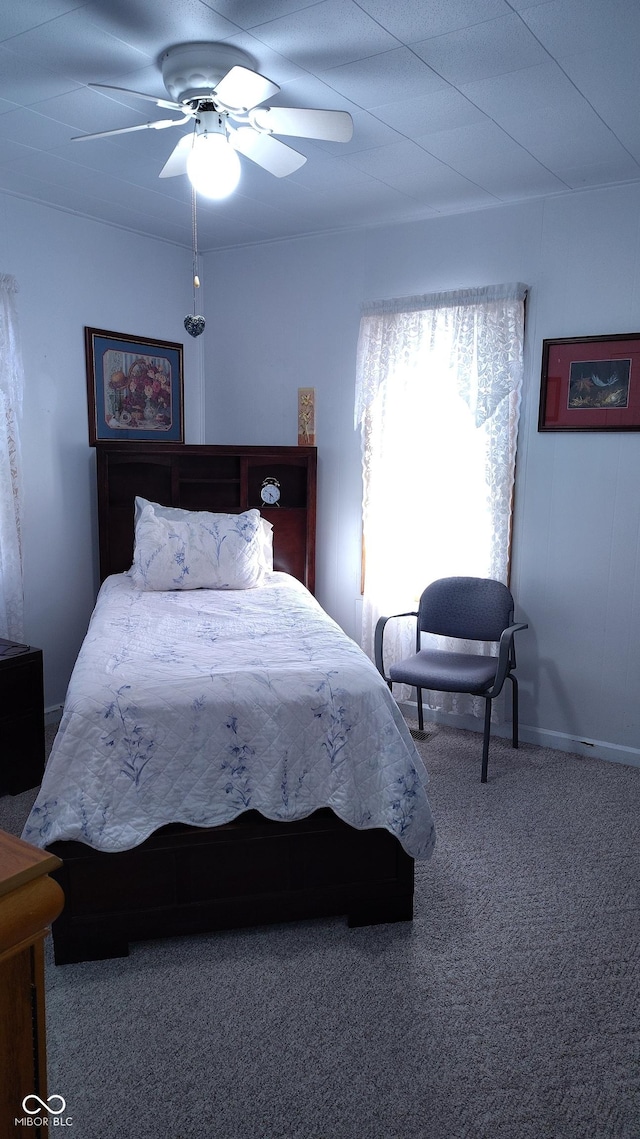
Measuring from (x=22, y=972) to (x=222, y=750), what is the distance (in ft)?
4.77

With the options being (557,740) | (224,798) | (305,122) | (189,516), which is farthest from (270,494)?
(224,798)

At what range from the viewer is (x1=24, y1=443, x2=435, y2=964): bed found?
2.15m

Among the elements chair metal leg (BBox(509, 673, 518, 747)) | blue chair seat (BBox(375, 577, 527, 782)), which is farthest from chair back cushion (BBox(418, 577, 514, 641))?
chair metal leg (BBox(509, 673, 518, 747))

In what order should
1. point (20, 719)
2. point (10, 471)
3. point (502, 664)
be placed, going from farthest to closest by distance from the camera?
point (10, 471)
point (502, 664)
point (20, 719)

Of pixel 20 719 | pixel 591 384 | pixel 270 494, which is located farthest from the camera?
pixel 270 494

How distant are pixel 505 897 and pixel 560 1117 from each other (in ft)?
2.86

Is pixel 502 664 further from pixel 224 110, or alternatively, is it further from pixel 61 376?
pixel 61 376

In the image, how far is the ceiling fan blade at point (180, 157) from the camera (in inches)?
96.9

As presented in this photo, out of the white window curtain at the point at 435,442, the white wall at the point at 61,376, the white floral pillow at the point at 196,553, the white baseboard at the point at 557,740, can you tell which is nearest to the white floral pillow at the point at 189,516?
the white floral pillow at the point at 196,553

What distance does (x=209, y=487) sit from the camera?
4590 millimetres

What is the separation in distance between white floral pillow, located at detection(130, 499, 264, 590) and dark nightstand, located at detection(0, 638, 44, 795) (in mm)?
680

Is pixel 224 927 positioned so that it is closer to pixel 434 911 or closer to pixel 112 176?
pixel 434 911

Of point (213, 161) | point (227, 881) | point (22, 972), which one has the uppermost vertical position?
point (213, 161)

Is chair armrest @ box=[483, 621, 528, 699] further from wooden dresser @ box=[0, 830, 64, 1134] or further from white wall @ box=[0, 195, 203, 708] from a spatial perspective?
wooden dresser @ box=[0, 830, 64, 1134]
